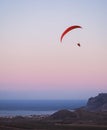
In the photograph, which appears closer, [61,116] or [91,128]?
[91,128]

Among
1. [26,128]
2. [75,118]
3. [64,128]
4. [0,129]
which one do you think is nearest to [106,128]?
[64,128]

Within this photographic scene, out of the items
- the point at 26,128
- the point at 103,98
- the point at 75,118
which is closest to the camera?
the point at 26,128

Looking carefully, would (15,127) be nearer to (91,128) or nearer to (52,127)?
(52,127)

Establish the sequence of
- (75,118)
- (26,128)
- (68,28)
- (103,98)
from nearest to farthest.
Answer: (68,28) < (26,128) < (75,118) < (103,98)

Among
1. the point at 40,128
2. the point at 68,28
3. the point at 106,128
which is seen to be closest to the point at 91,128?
the point at 106,128

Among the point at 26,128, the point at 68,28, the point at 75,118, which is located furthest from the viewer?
the point at 75,118

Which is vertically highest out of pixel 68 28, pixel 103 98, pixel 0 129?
pixel 103 98

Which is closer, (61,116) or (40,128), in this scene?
(40,128)

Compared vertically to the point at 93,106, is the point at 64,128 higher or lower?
lower

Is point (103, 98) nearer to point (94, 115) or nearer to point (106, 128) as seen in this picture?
point (94, 115)
